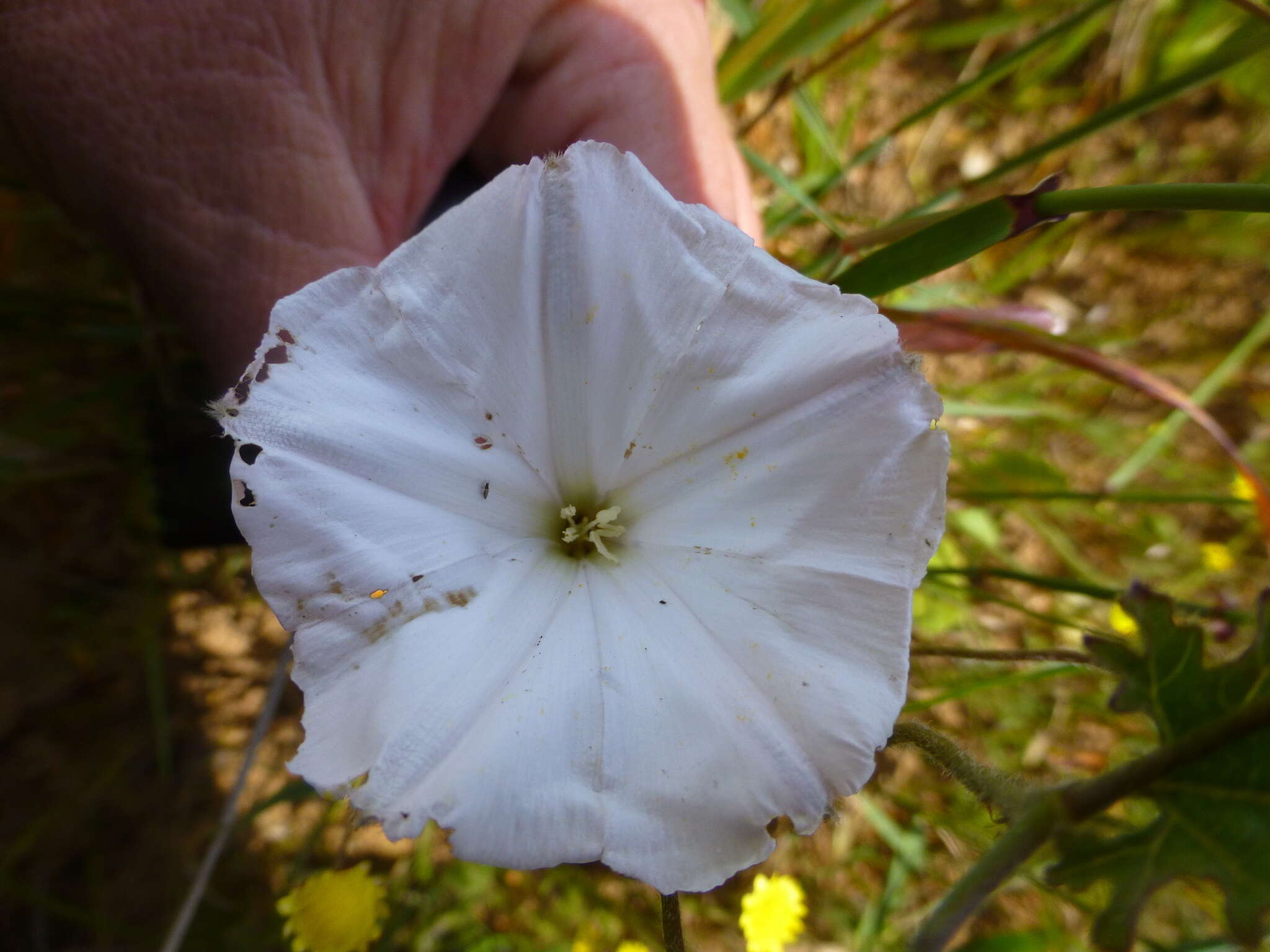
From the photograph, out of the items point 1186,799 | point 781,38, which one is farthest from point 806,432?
point 781,38

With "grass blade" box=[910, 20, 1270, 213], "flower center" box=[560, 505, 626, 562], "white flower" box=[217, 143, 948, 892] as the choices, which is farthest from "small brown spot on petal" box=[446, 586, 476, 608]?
"grass blade" box=[910, 20, 1270, 213]

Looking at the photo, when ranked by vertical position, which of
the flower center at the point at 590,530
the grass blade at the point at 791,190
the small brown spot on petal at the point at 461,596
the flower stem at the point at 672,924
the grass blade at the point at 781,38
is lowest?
the flower stem at the point at 672,924

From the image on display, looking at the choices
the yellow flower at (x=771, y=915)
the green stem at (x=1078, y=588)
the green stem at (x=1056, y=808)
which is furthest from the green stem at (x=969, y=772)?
the yellow flower at (x=771, y=915)

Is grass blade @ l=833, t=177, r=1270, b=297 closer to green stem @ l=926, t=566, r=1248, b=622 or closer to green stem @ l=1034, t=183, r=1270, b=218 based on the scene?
green stem @ l=1034, t=183, r=1270, b=218

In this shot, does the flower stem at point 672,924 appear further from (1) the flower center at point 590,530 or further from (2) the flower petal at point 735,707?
(1) the flower center at point 590,530

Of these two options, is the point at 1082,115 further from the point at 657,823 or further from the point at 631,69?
the point at 657,823

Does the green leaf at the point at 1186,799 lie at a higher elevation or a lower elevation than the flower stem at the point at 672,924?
higher

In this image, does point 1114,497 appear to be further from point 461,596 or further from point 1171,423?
point 461,596
